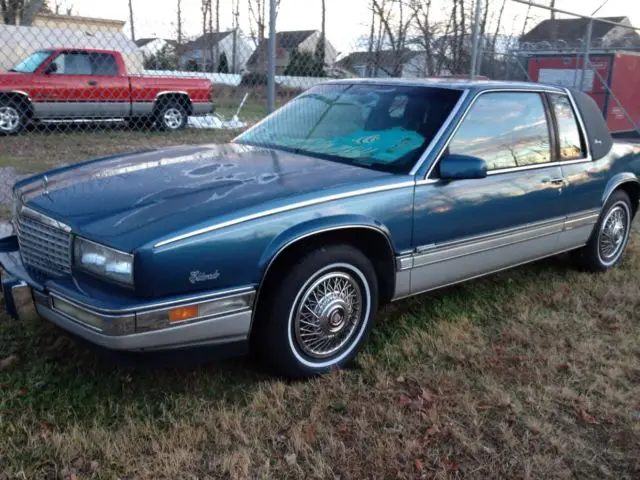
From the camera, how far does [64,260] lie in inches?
115

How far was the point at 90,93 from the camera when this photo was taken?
12711 millimetres

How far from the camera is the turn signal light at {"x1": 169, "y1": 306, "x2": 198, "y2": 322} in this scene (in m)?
2.74

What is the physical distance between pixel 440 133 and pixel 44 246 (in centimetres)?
233

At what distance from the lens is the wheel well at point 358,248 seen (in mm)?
3129

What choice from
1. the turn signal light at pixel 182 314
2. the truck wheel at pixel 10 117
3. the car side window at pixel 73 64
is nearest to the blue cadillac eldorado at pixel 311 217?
the turn signal light at pixel 182 314

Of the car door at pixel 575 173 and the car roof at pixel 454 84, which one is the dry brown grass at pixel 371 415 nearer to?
the car door at pixel 575 173

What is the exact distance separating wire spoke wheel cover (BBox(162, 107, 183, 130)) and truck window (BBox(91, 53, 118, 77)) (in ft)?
4.51

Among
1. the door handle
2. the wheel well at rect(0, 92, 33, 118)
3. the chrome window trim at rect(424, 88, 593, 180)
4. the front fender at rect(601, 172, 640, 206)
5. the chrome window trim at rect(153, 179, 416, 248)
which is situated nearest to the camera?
the chrome window trim at rect(153, 179, 416, 248)

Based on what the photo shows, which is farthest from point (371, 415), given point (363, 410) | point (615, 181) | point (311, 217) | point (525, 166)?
point (615, 181)

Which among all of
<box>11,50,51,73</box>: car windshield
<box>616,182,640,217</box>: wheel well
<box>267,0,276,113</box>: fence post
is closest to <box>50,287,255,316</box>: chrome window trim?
<box>267,0,276,113</box>: fence post

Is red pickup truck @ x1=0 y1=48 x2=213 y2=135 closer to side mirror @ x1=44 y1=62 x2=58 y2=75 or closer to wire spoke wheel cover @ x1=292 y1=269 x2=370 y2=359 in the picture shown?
side mirror @ x1=44 y1=62 x2=58 y2=75

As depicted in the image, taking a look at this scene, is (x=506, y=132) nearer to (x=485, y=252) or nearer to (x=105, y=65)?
(x=485, y=252)

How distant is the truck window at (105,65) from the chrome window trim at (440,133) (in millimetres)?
10619

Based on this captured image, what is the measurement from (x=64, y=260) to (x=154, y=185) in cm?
59
